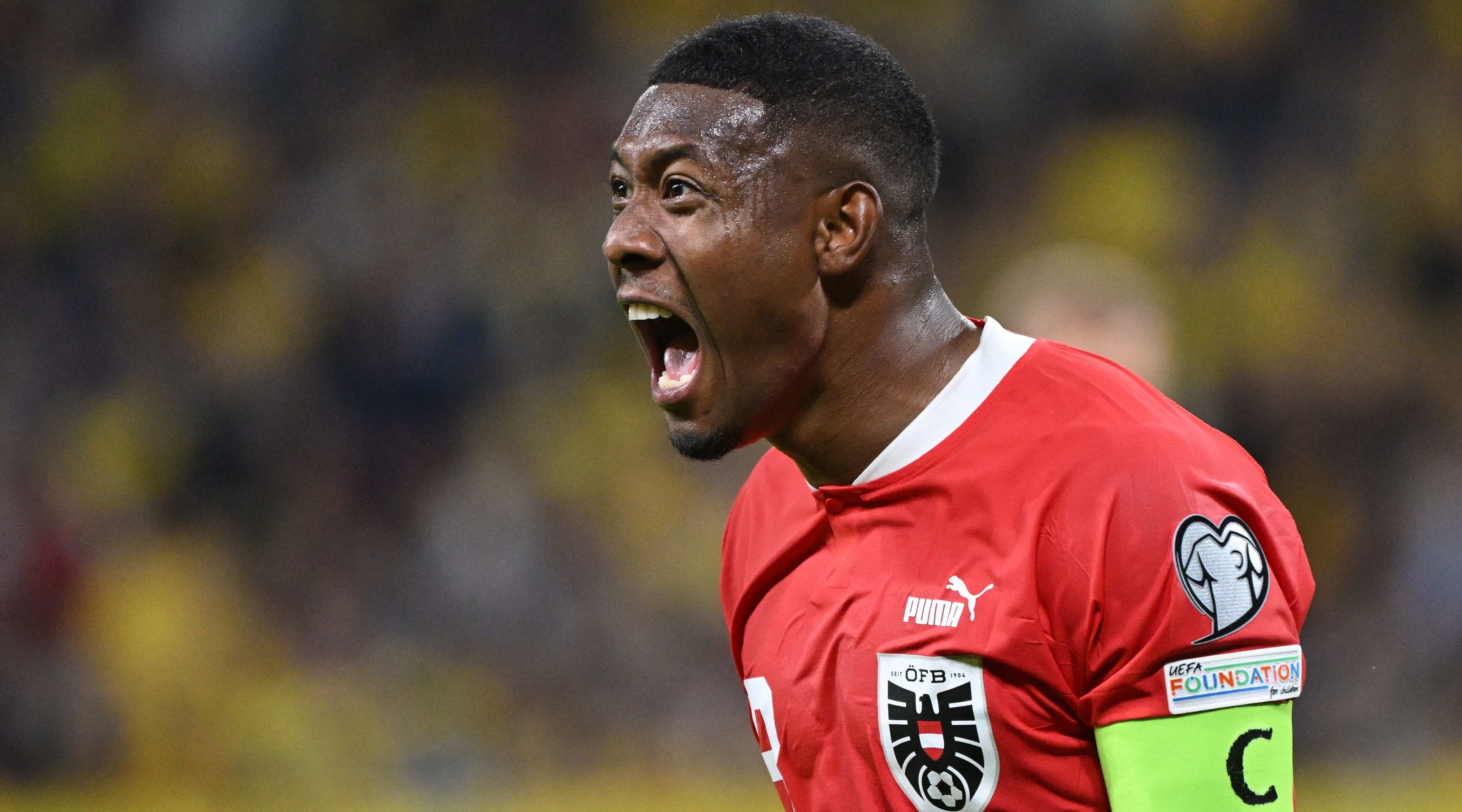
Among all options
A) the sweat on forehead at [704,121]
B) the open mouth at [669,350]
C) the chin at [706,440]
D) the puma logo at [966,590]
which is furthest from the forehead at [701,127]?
the puma logo at [966,590]

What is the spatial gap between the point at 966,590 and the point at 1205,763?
361 millimetres

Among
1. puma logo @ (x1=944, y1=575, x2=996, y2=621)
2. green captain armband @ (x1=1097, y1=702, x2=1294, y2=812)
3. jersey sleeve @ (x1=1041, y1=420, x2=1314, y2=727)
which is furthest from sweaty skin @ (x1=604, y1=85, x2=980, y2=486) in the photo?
green captain armband @ (x1=1097, y1=702, x2=1294, y2=812)

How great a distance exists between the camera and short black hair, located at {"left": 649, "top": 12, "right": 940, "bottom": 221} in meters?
2.06

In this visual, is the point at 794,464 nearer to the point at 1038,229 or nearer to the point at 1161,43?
the point at 1038,229

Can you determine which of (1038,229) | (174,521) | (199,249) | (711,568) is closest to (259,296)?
(199,249)

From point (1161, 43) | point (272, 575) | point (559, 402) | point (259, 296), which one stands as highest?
point (1161, 43)

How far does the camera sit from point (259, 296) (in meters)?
6.84

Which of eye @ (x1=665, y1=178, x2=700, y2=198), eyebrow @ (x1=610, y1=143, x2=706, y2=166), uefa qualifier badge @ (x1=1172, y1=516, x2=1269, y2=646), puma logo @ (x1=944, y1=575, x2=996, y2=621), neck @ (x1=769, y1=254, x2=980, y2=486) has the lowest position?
puma logo @ (x1=944, y1=575, x2=996, y2=621)

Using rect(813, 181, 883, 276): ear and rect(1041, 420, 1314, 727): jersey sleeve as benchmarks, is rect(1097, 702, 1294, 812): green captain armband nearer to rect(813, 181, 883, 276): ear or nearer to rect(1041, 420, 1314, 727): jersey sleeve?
rect(1041, 420, 1314, 727): jersey sleeve

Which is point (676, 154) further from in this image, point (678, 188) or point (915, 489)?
point (915, 489)

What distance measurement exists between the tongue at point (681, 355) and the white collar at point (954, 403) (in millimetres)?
307

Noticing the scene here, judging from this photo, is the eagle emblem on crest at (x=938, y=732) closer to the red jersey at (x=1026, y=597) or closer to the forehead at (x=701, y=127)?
the red jersey at (x=1026, y=597)

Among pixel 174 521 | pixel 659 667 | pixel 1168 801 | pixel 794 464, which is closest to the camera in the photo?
pixel 1168 801

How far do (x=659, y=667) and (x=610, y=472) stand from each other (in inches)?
39.6
